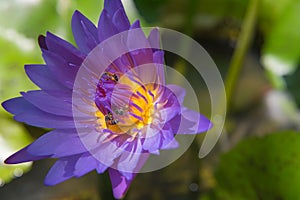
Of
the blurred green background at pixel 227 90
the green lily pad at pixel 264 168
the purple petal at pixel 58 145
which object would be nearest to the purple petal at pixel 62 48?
the purple petal at pixel 58 145

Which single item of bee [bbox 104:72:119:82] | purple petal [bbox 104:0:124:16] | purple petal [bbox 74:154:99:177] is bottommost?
purple petal [bbox 74:154:99:177]

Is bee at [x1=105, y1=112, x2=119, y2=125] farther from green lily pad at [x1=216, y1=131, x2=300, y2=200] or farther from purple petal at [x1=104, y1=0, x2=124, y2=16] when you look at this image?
green lily pad at [x1=216, y1=131, x2=300, y2=200]

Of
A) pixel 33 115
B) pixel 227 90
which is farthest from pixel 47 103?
pixel 227 90

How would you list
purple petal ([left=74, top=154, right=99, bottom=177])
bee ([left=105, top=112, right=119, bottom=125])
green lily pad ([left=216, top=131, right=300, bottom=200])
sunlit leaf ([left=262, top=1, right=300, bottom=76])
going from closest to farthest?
purple petal ([left=74, top=154, right=99, bottom=177]) < bee ([left=105, top=112, right=119, bottom=125]) < green lily pad ([left=216, top=131, right=300, bottom=200]) < sunlit leaf ([left=262, top=1, right=300, bottom=76])

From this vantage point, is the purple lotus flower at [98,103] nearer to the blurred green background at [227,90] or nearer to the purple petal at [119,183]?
the purple petal at [119,183]

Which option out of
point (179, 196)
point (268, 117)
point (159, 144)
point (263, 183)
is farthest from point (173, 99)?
point (268, 117)

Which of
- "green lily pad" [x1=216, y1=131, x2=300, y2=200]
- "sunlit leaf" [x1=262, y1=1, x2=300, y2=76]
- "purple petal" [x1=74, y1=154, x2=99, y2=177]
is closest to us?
"purple petal" [x1=74, y1=154, x2=99, y2=177]

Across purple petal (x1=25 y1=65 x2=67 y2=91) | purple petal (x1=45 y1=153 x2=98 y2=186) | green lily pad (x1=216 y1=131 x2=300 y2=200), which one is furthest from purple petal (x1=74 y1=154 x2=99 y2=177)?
green lily pad (x1=216 y1=131 x2=300 y2=200)

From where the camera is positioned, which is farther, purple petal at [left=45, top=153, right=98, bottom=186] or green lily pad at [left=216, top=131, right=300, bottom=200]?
green lily pad at [left=216, top=131, right=300, bottom=200]
